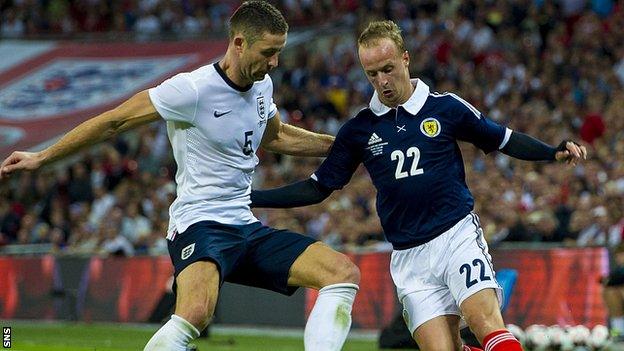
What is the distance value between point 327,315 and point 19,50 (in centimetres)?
2134

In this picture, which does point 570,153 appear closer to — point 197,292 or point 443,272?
point 443,272

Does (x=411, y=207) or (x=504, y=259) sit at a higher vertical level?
(x=411, y=207)

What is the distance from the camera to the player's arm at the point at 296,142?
8.32m

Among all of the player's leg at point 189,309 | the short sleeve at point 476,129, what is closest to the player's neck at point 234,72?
the player's leg at point 189,309

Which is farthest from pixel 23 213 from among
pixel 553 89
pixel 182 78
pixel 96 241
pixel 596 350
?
pixel 182 78

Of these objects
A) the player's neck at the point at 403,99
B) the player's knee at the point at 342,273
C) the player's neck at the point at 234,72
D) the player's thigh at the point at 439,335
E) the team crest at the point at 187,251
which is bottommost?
the player's thigh at the point at 439,335

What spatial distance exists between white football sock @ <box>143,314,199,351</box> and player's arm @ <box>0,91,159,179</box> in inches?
45.8

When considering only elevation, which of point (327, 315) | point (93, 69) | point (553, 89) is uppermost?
point (327, 315)

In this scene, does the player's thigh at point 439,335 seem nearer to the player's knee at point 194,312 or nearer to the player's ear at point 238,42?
the player's knee at point 194,312

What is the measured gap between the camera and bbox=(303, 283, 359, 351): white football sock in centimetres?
719

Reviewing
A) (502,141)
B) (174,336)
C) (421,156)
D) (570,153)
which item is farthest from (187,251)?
(570,153)

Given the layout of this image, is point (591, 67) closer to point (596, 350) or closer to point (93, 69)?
point (596, 350)

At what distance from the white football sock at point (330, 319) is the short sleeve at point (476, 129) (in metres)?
1.17

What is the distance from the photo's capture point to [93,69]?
2611cm
